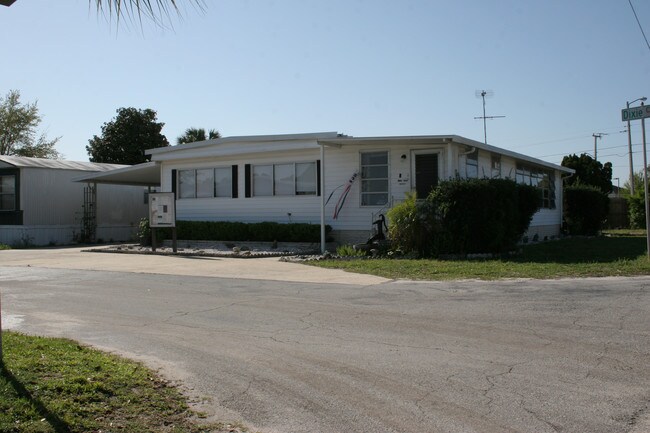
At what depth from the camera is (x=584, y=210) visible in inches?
1169

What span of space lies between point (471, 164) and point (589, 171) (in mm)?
26946

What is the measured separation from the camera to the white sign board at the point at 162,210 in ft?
68.3

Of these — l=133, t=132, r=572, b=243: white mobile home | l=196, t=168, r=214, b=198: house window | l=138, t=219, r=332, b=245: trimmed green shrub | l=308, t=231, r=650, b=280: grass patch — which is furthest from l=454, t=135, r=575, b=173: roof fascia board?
l=196, t=168, r=214, b=198: house window

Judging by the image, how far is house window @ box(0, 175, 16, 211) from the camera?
27406mm

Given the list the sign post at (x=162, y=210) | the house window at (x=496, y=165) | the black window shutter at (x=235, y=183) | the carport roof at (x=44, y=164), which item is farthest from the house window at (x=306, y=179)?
the carport roof at (x=44, y=164)

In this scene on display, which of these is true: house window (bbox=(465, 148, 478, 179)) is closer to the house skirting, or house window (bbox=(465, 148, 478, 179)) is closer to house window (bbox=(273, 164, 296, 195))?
the house skirting

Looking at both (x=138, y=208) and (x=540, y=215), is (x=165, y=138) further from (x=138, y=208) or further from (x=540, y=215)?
(x=540, y=215)

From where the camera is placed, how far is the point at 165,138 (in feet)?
162

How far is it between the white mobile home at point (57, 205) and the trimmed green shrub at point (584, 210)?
20.9 m

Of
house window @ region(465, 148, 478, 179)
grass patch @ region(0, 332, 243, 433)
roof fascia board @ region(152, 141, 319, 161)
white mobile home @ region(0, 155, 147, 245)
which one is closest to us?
grass patch @ region(0, 332, 243, 433)

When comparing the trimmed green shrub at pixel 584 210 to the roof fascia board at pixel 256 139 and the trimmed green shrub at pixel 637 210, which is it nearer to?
the trimmed green shrub at pixel 637 210

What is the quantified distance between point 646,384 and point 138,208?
96.6ft

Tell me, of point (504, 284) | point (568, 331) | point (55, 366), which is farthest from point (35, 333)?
point (504, 284)

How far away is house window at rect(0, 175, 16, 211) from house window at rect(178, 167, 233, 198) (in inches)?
324
